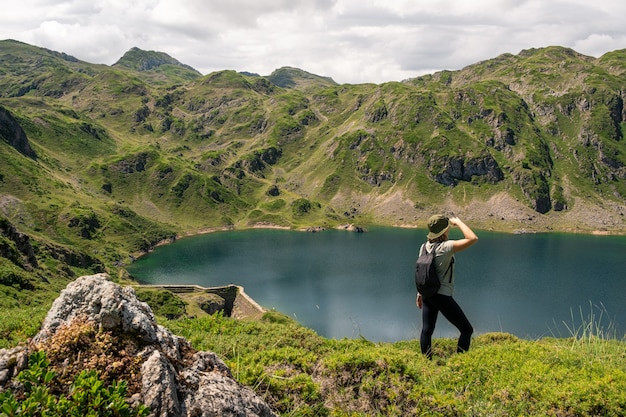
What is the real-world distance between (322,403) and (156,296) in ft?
244

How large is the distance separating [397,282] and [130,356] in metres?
134

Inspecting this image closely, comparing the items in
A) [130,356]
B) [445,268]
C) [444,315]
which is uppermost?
[445,268]

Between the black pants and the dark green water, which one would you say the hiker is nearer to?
the black pants

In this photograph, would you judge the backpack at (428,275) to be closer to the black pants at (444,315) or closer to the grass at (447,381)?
the black pants at (444,315)

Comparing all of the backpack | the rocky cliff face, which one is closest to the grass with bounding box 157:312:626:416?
the rocky cliff face

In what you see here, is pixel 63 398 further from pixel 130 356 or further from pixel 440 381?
pixel 440 381

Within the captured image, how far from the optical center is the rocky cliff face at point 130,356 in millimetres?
5523

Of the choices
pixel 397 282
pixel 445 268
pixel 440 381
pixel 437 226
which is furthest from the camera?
pixel 397 282

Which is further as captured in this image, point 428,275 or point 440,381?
point 428,275

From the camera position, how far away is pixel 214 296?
90.6 meters

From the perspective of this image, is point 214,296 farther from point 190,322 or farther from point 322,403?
point 322,403

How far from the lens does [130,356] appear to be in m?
5.98

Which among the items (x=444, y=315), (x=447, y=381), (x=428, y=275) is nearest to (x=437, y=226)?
(x=428, y=275)

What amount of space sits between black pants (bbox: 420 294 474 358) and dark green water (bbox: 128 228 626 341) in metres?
64.7
